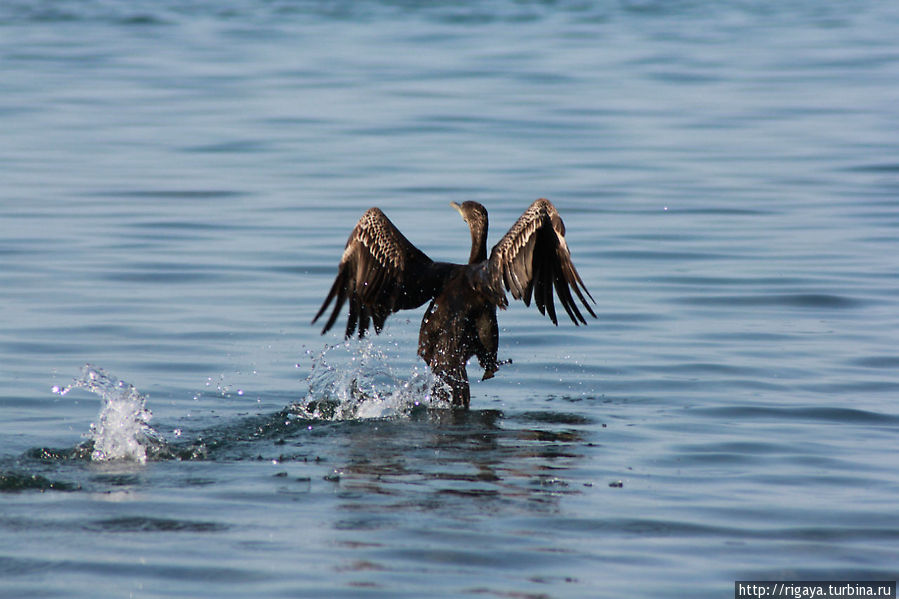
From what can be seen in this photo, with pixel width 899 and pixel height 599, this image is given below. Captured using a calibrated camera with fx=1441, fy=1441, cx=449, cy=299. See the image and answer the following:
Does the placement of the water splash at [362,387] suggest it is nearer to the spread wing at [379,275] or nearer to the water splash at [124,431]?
the spread wing at [379,275]

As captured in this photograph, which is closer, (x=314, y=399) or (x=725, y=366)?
(x=314, y=399)

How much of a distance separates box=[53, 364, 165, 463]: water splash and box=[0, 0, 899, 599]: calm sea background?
0.04 meters

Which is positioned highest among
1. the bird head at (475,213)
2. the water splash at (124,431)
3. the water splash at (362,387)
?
the bird head at (475,213)

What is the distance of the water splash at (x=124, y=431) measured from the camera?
7043 mm

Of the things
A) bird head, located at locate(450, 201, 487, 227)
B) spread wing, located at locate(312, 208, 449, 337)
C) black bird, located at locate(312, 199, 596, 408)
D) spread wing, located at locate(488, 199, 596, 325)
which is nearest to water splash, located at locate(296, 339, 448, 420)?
black bird, located at locate(312, 199, 596, 408)

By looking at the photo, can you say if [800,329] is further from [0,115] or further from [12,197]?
[0,115]

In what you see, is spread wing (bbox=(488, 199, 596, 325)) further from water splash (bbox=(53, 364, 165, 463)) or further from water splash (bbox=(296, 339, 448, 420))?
water splash (bbox=(53, 364, 165, 463))

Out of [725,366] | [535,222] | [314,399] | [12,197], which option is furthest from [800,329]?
[12,197]

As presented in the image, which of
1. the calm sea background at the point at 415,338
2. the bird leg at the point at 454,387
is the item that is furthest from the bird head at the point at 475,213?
the calm sea background at the point at 415,338

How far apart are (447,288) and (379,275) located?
409mm

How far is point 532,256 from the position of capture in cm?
827

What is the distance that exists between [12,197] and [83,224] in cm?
161

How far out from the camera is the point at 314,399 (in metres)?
8.43

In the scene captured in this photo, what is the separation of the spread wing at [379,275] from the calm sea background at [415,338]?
0.52m
